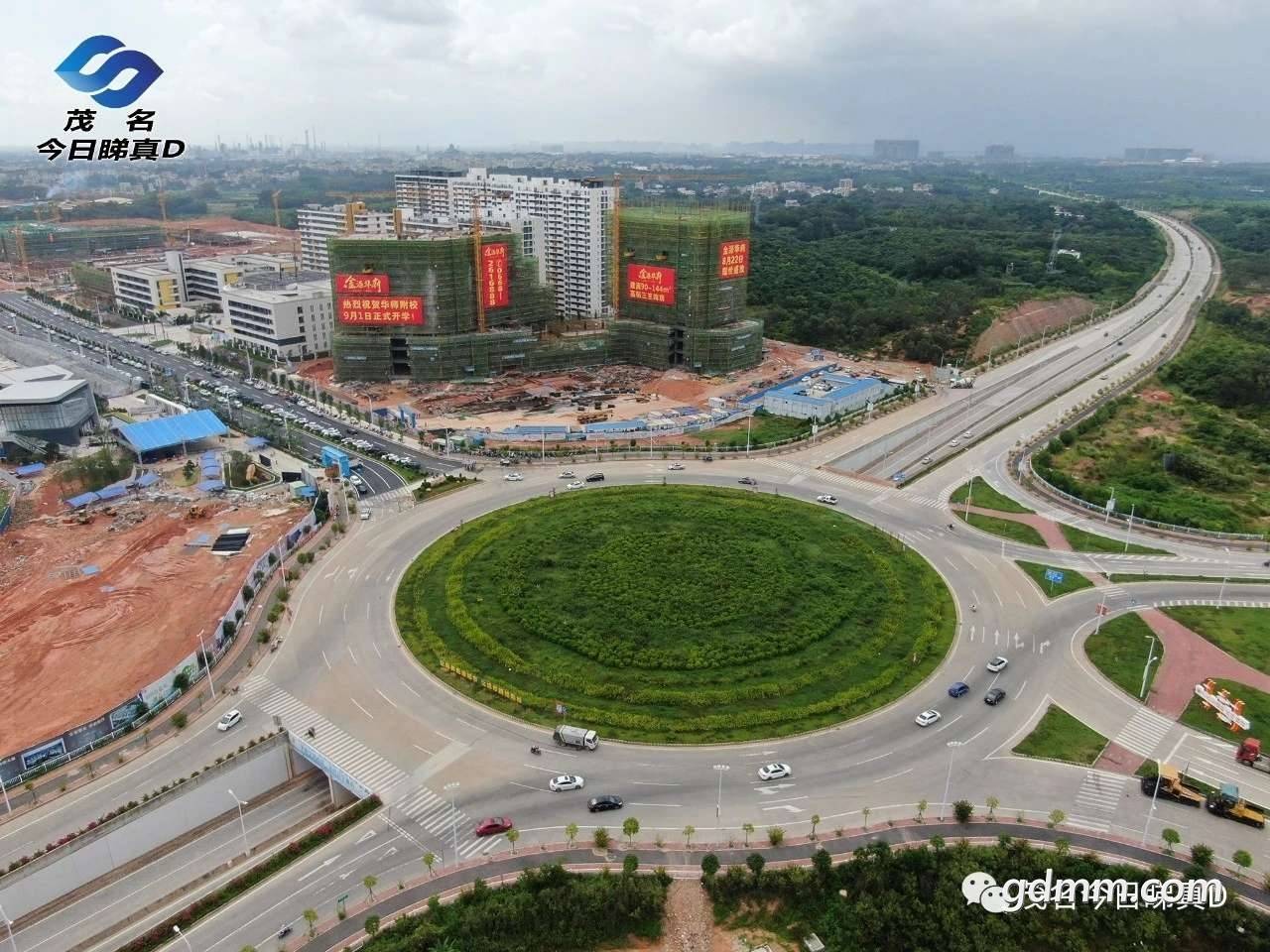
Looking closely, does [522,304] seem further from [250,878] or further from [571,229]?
[250,878]

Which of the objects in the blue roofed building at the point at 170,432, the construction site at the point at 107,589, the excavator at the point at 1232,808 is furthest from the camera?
the blue roofed building at the point at 170,432

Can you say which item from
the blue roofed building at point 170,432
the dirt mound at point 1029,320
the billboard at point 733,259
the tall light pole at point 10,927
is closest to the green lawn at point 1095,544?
the billboard at point 733,259

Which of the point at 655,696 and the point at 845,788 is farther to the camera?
the point at 655,696

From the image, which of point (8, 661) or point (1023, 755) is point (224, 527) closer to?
point (8, 661)

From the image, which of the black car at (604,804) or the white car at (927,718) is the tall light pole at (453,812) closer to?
the black car at (604,804)

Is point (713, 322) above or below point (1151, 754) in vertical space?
above

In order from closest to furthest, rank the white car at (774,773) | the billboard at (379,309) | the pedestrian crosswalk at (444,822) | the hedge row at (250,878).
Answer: the hedge row at (250,878) → the pedestrian crosswalk at (444,822) → the white car at (774,773) → the billboard at (379,309)

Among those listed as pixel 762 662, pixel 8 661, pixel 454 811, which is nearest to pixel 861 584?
pixel 762 662
